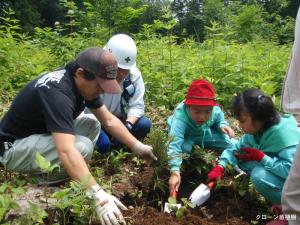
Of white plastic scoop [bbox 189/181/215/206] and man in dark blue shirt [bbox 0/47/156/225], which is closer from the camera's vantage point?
man in dark blue shirt [bbox 0/47/156/225]

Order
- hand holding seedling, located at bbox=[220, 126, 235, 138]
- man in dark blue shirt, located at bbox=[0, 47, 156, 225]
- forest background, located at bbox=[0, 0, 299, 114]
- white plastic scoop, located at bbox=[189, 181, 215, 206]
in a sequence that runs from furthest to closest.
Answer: forest background, located at bbox=[0, 0, 299, 114], hand holding seedling, located at bbox=[220, 126, 235, 138], white plastic scoop, located at bbox=[189, 181, 215, 206], man in dark blue shirt, located at bbox=[0, 47, 156, 225]

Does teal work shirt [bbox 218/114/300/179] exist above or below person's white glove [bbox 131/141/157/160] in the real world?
above

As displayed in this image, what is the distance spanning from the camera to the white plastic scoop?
9.89 feet

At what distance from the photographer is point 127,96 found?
4121 millimetres

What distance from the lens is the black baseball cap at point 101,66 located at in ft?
8.86

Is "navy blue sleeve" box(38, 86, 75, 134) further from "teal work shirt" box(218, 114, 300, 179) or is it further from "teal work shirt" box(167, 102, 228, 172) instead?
"teal work shirt" box(218, 114, 300, 179)

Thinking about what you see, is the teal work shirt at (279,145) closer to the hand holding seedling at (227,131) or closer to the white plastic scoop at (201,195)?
the white plastic scoop at (201,195)

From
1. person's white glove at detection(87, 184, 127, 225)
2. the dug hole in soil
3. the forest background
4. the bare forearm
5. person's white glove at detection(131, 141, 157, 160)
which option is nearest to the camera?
person's white glove at detection(87, 184, 127, 225)

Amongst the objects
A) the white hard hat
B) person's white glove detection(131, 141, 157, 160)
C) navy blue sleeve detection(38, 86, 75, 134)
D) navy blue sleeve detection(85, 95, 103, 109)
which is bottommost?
person's white glove detection(131, 141, 157, 160)

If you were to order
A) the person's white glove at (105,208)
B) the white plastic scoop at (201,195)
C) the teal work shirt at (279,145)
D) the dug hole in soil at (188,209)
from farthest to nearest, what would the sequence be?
1. the white plastic scoop at (201,195)
2. the teal work shirt at (279,145)
3. the dug hole in soil at (188,209)
4. the person's white glove at (105,208)

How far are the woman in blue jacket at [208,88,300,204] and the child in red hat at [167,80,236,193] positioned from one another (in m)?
0.44

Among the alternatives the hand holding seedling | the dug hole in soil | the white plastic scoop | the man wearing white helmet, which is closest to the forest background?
the man wearing white helmet

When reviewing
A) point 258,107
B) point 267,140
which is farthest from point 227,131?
point 258,107

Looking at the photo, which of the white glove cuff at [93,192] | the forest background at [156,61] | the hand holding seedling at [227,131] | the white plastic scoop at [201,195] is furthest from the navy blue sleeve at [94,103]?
the forest background at [156,61]
